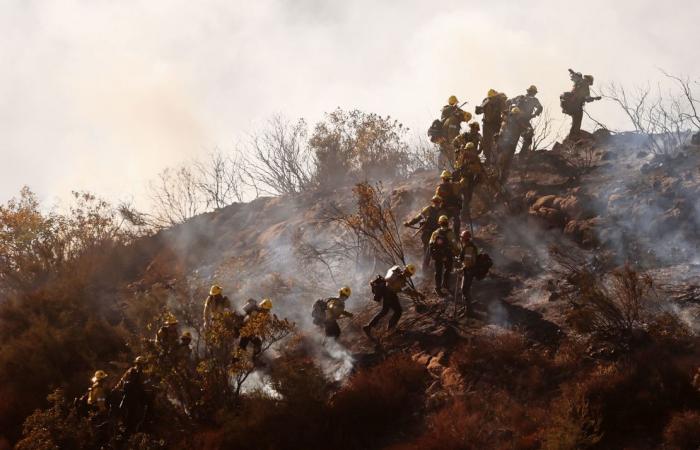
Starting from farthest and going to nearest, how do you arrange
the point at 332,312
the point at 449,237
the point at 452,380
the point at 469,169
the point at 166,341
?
the point at 469,169, the point at 332,312, the point at 449,237, the point at 166,341, the point at 452,380

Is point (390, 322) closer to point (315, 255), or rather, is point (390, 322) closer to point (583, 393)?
point (583, 393)

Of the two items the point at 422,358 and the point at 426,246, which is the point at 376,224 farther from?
the point at 422,358

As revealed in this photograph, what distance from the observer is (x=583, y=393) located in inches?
326

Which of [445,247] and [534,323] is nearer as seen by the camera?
[534,323]

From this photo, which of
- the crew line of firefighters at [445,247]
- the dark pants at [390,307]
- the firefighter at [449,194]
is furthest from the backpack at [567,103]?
the dark pants at [390,307]

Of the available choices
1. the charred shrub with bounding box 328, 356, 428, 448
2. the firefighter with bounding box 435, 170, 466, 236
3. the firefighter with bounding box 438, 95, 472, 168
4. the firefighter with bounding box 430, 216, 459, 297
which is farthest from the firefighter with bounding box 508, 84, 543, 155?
the charred shrub with bounding box 328, 356, 428, 448

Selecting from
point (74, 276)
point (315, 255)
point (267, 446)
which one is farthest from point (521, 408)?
point (74, 276)

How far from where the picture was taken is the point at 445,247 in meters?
11.8

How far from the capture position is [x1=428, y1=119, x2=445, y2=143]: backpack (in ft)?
52.1

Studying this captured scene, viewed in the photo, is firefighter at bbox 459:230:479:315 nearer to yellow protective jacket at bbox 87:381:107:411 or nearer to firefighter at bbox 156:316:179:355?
firefighter at bbox 156:316:179:355

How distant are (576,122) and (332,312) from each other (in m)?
11.0

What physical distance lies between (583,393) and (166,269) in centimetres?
1689

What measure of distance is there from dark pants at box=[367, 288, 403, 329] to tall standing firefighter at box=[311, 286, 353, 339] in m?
0.59

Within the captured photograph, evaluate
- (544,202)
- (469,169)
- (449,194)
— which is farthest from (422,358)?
(544,202)
